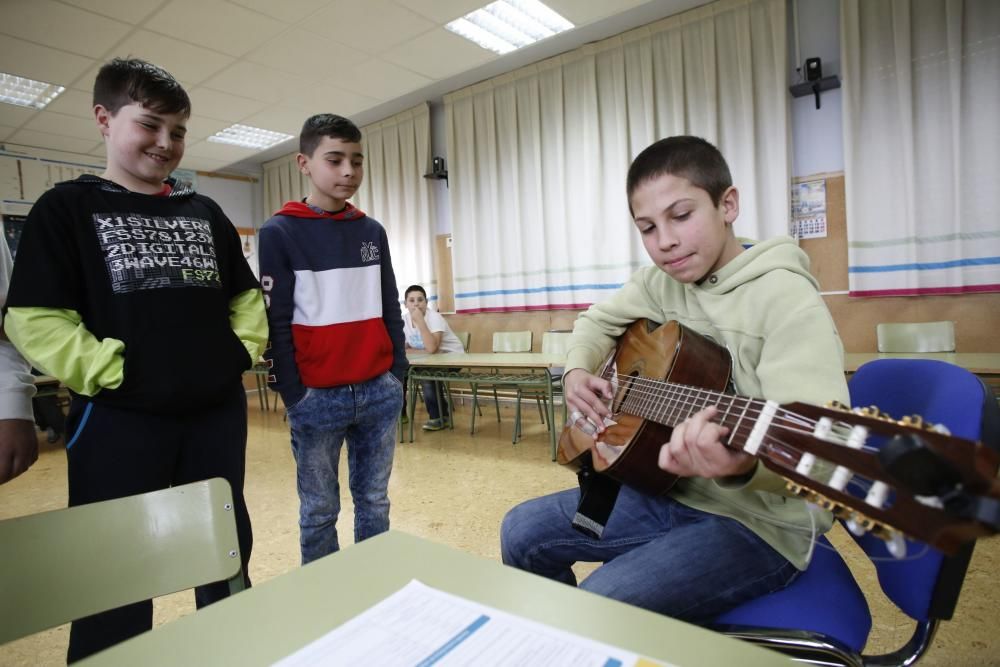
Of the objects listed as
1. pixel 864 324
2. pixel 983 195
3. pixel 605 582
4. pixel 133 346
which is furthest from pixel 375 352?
pixel 983 195

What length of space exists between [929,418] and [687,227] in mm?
511

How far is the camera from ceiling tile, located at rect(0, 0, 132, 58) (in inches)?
139

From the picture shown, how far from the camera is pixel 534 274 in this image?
5359 millimetres

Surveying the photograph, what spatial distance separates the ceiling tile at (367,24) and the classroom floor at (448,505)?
10.8ft

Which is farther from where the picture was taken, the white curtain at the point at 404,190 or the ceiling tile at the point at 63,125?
the white curtain at the point at 404,190

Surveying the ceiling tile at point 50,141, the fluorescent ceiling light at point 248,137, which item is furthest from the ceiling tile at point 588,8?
the ceiling tile at point 50,141

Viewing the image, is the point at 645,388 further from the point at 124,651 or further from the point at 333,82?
the point at 333,82

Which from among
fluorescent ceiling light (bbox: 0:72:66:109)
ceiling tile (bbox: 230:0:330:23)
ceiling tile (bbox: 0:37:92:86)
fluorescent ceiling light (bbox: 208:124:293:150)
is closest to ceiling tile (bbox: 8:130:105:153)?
fluorescent ceiling light (bbox: 0:72:66:109)

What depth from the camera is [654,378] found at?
1.07 m

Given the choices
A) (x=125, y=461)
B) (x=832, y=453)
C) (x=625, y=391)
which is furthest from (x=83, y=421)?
(x=832, y=453)

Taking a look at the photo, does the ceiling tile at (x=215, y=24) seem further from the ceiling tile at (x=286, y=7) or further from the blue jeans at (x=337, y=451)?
the blue jeans at (x=337, y=451)

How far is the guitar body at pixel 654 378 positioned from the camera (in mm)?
1008

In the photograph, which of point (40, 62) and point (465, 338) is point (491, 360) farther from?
point (40, 62)

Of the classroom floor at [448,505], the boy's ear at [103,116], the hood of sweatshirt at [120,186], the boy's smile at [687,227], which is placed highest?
the boy's ear at [103,116]
